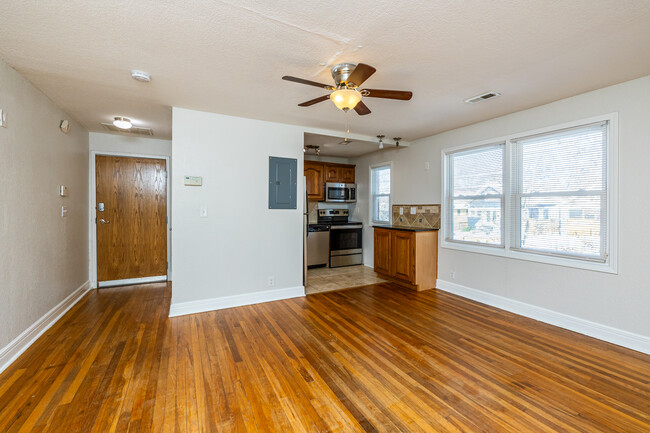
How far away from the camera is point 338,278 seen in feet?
16.5

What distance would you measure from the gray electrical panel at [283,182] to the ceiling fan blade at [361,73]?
2.02 m

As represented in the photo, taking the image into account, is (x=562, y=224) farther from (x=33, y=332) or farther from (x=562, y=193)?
(x=33, y=332)

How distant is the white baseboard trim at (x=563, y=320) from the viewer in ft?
8.38

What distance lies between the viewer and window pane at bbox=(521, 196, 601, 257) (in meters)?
2.85

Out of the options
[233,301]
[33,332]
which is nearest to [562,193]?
[233,301]

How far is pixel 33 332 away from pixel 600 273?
5445 mm

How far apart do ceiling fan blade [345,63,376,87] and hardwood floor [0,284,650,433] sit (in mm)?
2162

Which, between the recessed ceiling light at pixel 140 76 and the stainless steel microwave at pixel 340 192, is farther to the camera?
the stainless steel microwave at pixel 340 192

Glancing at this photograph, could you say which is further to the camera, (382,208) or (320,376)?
(382,208)

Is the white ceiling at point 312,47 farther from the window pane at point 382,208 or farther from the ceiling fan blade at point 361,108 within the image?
the window pane at point 382,208

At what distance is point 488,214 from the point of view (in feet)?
12.6

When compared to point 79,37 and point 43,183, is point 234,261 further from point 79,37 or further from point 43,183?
point 79,37

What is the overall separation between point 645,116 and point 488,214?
1699mm

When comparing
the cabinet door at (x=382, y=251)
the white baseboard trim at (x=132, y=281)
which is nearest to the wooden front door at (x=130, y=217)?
the white baseboard trim at (x=132, y=281)
